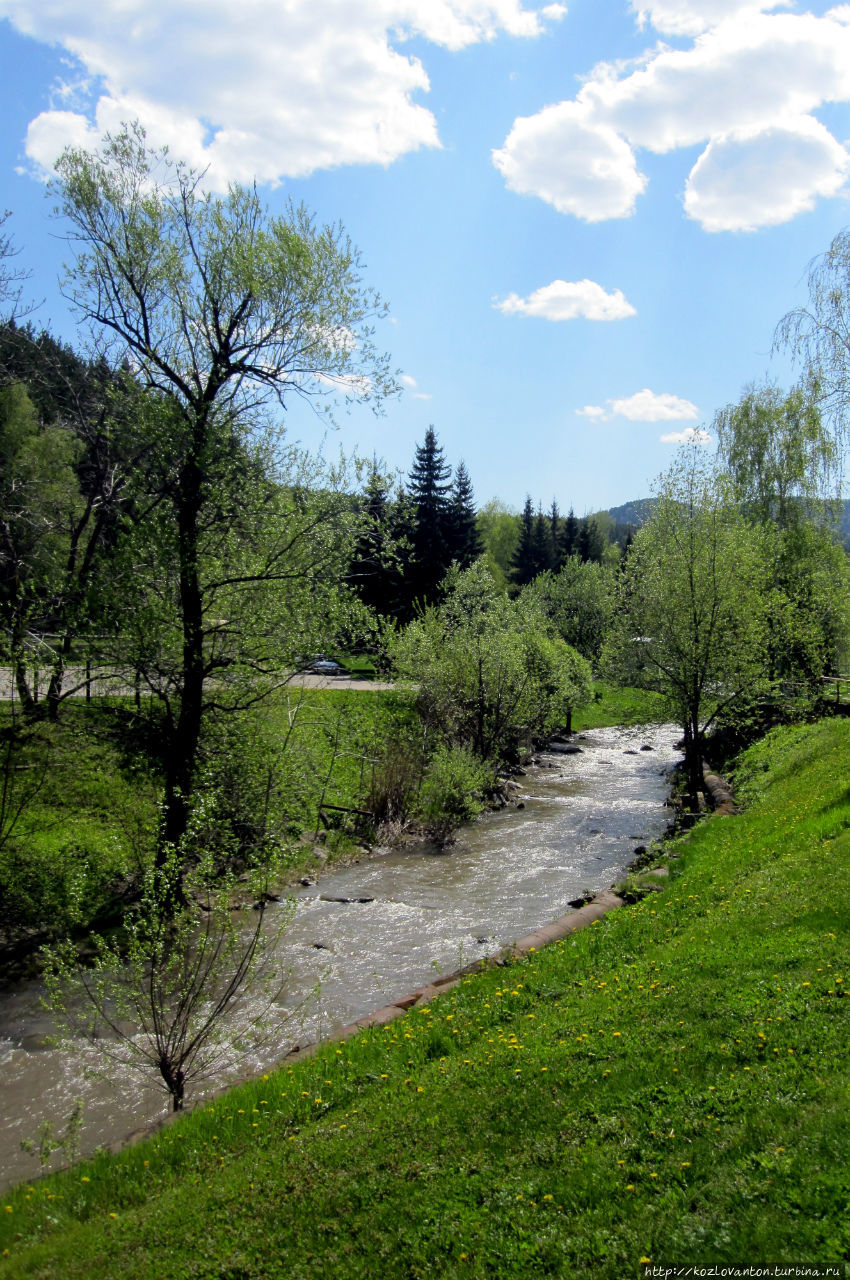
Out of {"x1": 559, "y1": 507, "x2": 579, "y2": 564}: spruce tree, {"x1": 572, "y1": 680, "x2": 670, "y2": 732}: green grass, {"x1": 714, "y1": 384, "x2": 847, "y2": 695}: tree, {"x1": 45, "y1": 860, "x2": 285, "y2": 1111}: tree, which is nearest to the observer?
{"x1": 45, "y1": 860, "x2": 285, "y2": 1111}: tree

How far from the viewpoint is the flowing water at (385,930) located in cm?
780

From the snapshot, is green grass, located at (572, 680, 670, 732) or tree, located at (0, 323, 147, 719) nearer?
tree, located at (0, 323, 147, 719)

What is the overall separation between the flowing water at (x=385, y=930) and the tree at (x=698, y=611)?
110 inches

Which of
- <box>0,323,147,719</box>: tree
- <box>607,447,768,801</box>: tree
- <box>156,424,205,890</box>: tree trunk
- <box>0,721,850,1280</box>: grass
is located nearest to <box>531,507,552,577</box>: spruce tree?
<box>607,447,768,801</box>: tree

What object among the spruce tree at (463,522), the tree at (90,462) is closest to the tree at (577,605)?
the spruce tree at (463,522)

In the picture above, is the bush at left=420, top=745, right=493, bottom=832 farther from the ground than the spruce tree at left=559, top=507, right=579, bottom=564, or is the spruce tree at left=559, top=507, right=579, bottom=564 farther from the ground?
the spruce tree at left=559, top=507, right=579, bottom=564

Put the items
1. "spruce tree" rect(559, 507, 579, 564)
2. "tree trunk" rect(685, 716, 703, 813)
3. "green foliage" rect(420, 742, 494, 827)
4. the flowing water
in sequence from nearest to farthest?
the flowing water
"tree trunk" rect(685, 716, 703, 813)
"green foliage" rect(420, 742, 494, 827)
"spruce tree" rect(559, 507, 579, 564)

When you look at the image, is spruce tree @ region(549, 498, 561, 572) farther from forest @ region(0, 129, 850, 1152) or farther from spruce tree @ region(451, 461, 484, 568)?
forest @ region(0, 129, 850, 1152)

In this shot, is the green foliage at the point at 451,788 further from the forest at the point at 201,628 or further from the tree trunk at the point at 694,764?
the tree trunk at the point at 694,764

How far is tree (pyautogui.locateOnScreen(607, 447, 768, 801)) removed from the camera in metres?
19.1

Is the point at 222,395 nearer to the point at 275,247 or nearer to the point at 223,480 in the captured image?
the point at 223,480

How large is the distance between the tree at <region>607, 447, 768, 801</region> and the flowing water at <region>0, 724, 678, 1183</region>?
2.80 meters

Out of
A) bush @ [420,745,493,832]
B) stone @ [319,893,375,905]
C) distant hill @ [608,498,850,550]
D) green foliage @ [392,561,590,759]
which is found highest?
distant hill @ [608,498,850,550]

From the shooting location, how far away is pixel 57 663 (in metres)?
11.6
